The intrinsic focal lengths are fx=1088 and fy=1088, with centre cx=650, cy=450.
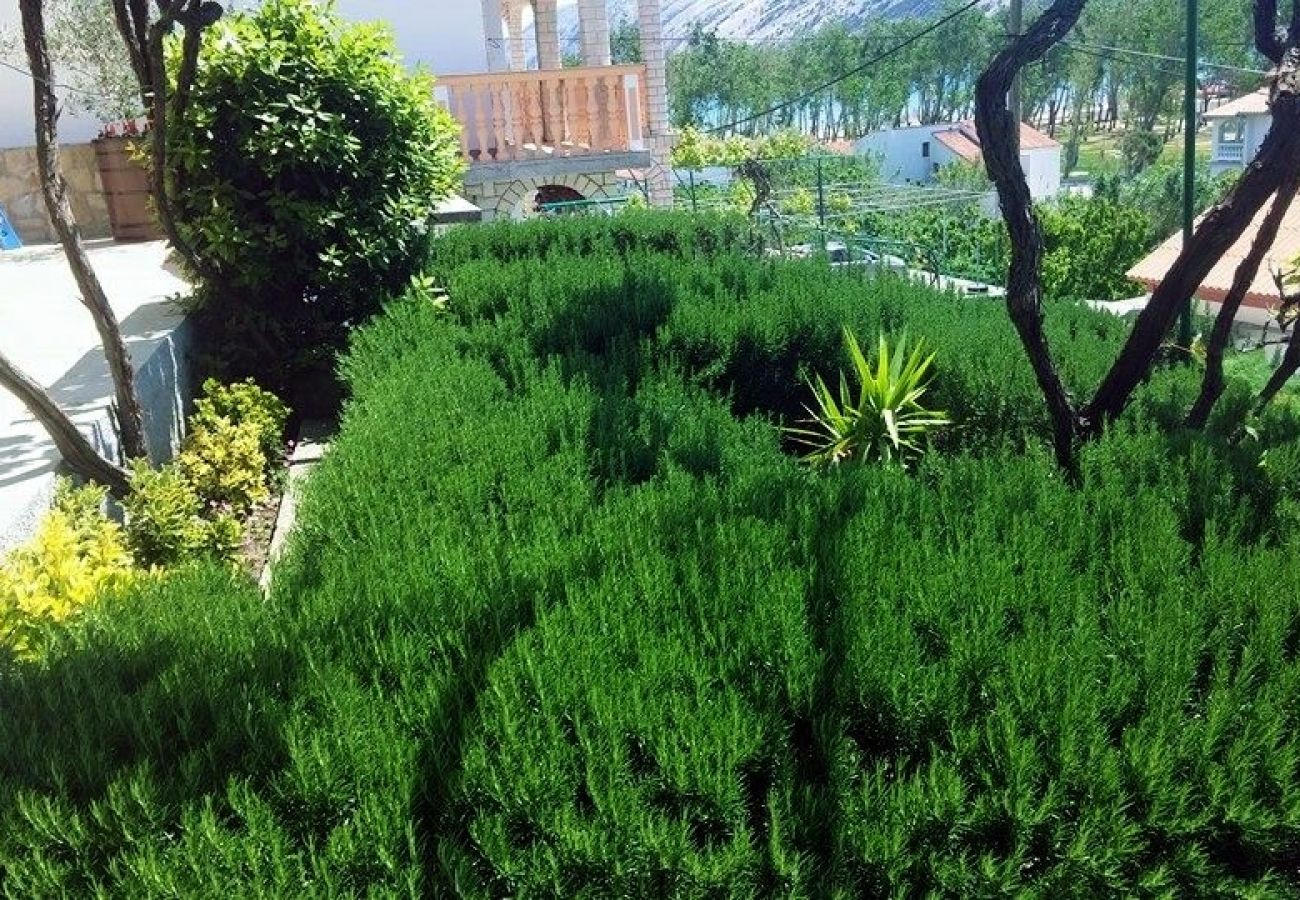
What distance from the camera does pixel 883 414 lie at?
479cm

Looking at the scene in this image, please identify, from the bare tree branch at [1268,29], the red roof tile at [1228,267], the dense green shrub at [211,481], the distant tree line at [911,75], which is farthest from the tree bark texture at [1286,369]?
the distant tree line at [911,75]

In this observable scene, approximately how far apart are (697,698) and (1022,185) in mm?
2677

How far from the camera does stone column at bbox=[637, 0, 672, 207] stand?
1561cm

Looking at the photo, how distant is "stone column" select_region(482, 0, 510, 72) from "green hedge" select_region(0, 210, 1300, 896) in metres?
16.8

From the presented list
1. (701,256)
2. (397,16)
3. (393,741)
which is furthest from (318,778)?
(397,16)

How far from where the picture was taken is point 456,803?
1.96m

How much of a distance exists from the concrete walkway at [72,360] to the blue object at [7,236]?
241cm

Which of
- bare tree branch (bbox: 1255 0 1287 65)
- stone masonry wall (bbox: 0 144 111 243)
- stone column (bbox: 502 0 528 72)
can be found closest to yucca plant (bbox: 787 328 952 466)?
bare tree branch (bbox: 1255 0 1287 65)

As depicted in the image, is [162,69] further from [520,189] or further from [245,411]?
[520,189]

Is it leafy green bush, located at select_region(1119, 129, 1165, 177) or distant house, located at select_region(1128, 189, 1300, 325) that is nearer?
distant house, located at select_region(1128, 189, 1300, 325)

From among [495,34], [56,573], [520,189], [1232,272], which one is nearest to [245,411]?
[56,573]

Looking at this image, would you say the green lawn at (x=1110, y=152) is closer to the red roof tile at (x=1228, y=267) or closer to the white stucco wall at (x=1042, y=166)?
the white stucco wall at (x=1042, y=166)

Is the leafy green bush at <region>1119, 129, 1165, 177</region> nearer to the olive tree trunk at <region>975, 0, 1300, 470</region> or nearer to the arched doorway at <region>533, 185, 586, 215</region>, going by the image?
the arched doorway at <region>533, 185, 586, 215</region>

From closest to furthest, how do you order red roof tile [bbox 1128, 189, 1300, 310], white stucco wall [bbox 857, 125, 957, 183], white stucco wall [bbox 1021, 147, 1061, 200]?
1. red roof tile [bbox 1128, 189, 1300, 310]
2. white stucco wall [bbox 1021, 147, 1061, 200]
3. white stucco wall [bbox 857, 125, 957, 183]
